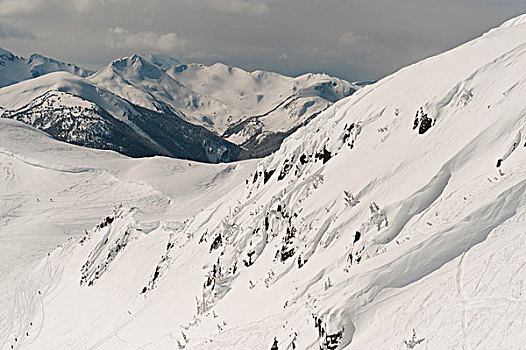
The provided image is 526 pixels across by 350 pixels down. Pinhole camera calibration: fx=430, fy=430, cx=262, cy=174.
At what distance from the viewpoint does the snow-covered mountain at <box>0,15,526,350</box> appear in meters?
9.12

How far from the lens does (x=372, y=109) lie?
2022 cm

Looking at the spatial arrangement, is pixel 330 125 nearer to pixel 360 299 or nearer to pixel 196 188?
pixel 360 299

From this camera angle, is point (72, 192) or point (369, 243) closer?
point (369, 243)

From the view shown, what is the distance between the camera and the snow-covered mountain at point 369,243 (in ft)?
29.9

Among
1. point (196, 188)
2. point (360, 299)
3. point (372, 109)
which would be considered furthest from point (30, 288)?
point (360, 299)

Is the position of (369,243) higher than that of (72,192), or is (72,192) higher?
(369,243)

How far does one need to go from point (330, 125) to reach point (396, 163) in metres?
7.67

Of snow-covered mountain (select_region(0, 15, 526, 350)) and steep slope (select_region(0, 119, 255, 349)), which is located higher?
snow-covered mountain (select_region(0, 15, 526, 350))

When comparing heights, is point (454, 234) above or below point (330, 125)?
below

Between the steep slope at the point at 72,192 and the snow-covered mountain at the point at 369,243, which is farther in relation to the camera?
the steep slope at the point at 72,192

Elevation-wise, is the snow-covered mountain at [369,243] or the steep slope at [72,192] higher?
the snow-covered mountain at [369,243]

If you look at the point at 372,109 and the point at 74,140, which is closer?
the point at 372,109

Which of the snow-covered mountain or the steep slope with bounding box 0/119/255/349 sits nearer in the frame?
the snow-covered mountain

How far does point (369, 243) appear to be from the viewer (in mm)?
12094
